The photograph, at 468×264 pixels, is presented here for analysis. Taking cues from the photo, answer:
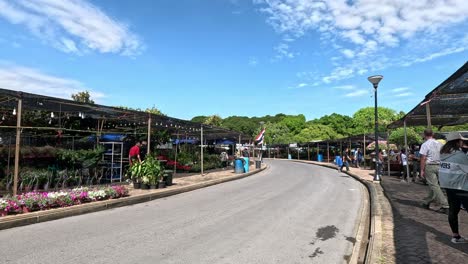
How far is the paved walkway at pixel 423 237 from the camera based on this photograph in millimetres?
4848

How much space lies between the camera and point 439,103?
11.6 m

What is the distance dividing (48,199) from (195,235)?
4.33 metres

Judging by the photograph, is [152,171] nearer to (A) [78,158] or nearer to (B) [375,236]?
(A) [78,158]

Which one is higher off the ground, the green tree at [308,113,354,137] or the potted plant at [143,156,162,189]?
the green tree at [308,113,354,137]

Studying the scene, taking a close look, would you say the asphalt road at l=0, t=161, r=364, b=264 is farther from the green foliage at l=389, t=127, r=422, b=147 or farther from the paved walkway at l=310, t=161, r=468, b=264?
the green foliage at l=389, t=127, r=422, b=147

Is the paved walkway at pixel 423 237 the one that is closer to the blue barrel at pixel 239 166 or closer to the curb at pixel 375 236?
the curb at pixel 375 236

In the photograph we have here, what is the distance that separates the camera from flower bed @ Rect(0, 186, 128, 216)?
7.70 m

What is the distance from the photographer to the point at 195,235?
Result: 6559mm

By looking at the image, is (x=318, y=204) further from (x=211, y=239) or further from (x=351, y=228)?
(x=211, y=239)

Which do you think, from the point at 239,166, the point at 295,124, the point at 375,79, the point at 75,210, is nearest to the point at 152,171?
the point at 75,210

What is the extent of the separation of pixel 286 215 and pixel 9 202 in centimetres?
645

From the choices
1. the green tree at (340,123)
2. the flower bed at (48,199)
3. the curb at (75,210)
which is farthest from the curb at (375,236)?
the green tree at (340,123)

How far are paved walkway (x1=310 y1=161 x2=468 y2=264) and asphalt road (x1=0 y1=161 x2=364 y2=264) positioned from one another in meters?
0.87

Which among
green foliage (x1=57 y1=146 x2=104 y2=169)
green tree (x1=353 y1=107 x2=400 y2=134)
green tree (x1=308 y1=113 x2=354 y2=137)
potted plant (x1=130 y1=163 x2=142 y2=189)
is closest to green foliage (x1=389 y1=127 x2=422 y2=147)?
potted plant (x1=130 y1=163 x2=142 y2=189)
